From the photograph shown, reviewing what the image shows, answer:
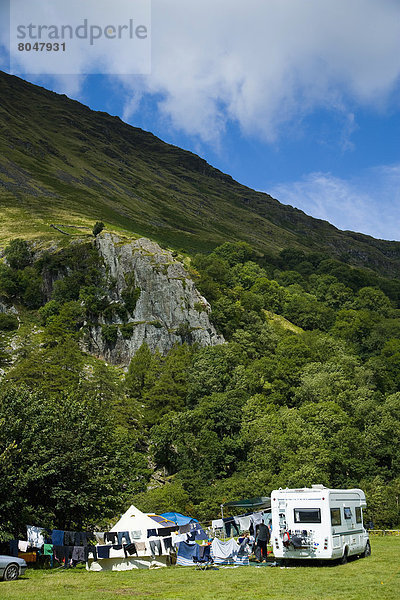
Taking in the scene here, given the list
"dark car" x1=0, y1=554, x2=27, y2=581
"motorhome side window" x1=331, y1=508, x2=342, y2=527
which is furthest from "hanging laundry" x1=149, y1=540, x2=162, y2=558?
"motorhome side window" x1=331, y1=508, x2=342, y2=527

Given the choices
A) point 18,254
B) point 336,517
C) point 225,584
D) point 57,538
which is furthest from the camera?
point 18,254

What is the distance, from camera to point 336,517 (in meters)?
23.0

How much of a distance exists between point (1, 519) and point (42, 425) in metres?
8.44

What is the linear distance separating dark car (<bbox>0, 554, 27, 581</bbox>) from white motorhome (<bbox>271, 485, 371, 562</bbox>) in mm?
11348

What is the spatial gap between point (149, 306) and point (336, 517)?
76.6m

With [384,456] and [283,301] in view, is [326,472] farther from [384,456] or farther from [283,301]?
[283,301]

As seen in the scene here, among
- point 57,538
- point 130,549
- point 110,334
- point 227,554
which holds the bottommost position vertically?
point 227,554

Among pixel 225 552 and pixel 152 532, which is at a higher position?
pixel 152 532

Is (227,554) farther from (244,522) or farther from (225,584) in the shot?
(244,522)

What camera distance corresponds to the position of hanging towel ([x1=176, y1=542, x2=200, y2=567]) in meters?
25.5

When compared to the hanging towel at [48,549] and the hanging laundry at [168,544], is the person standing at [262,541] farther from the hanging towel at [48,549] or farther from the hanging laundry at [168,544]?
the hanging towel at [48,549]

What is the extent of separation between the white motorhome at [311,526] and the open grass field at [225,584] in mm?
689

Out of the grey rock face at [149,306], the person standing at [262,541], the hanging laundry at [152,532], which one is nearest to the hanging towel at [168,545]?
the hanging laundry at [152,532]

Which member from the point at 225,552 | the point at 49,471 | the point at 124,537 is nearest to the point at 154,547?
the point at 124,537
